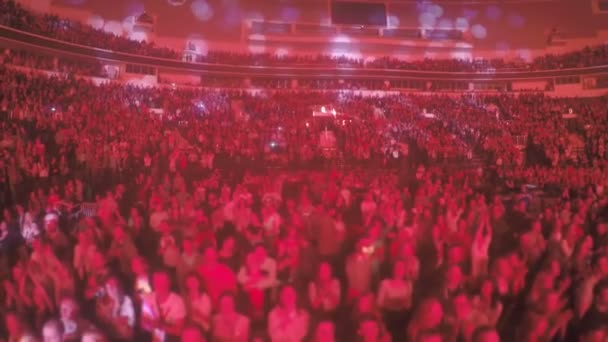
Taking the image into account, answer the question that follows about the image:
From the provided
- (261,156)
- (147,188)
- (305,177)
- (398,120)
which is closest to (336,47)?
(398,120)

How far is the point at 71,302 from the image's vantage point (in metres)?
5.66

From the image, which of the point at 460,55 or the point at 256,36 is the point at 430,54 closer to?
the point at 460,55

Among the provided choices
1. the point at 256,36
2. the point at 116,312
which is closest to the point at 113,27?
the point at 256,36

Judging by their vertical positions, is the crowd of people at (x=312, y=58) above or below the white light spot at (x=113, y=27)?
below

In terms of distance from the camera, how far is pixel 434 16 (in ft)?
129

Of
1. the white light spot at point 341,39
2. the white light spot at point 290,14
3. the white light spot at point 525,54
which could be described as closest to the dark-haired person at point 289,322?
the white light spot at point 290,14

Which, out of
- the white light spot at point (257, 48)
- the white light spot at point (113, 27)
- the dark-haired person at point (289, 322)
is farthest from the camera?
the white light spot at point (257, 48)

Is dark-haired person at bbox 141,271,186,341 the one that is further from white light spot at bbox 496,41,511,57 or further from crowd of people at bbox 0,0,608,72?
white light spot at bbox 496,41,511,57

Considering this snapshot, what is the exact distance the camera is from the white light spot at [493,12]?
126 feet

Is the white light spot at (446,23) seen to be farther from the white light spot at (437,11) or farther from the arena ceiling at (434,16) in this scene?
the white light spot at (437,11)

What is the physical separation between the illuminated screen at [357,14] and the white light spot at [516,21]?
9113 mm

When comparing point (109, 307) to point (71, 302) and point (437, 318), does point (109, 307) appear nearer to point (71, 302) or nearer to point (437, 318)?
point (71, 302)

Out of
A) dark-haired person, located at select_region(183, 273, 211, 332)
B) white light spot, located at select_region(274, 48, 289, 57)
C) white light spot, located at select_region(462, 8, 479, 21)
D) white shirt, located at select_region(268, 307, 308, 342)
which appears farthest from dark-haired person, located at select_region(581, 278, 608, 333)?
white light spot, located at select_region(462, 8, 479, 21)

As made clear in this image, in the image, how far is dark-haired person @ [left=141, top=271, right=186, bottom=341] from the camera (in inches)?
221
